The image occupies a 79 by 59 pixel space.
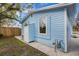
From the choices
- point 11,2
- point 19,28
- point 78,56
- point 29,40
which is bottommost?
point 78,56

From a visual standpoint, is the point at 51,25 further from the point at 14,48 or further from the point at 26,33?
the point at 14,48

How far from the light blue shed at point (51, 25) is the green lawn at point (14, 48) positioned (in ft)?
0.37

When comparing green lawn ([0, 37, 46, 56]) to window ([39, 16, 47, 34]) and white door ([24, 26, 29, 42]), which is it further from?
window ([39, 16, 47, 34])

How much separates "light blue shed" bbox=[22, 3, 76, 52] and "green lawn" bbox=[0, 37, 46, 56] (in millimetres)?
113

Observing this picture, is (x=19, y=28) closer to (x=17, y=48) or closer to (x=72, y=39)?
(x=17, y=48)

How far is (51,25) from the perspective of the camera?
7.99 ft

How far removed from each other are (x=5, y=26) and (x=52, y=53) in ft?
2.26

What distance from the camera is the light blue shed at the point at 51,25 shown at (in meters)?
2.37

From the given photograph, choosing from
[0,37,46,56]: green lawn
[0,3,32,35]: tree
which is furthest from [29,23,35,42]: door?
[0,3,32,35]: tree

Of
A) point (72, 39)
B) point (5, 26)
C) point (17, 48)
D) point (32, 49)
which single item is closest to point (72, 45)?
point (72, 39)

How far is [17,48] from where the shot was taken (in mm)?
2459

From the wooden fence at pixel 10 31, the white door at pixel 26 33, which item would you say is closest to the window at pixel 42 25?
the white door at pixel 26 33

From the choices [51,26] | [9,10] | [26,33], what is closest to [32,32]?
[26,33]

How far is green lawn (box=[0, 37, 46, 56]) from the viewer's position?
2.45m
